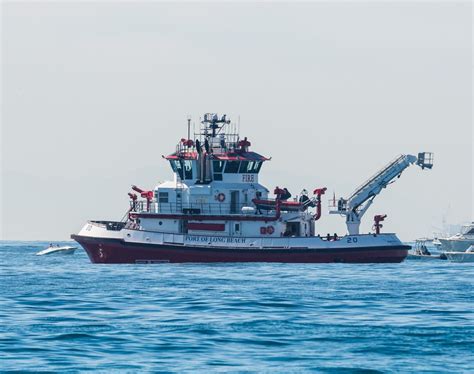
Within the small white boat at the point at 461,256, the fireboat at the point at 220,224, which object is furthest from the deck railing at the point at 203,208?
the small white boat at the point at 461,256

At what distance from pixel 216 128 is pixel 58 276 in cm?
2192

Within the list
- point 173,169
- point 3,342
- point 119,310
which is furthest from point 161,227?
point 3,342

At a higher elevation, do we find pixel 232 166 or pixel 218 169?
pixel 232 166

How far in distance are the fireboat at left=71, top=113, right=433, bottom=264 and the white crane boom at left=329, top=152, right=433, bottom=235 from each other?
4007 mm

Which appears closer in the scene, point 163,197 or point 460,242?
point 163,197

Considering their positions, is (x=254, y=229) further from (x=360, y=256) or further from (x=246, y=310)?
(x=246, y=310)

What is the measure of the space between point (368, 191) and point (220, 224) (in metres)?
15.1

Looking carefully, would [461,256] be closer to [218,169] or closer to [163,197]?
[218,169]

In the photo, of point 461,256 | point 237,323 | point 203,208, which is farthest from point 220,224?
point 237,323

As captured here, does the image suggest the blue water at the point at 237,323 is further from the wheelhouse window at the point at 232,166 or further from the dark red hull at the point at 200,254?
the wheelhouse window at the point at 232,166

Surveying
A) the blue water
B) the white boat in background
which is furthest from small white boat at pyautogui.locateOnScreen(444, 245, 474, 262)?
the blue water

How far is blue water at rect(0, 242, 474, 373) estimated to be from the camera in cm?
3938

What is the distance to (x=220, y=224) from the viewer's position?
94812 millimetres

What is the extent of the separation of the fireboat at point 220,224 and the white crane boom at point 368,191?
401 cm
